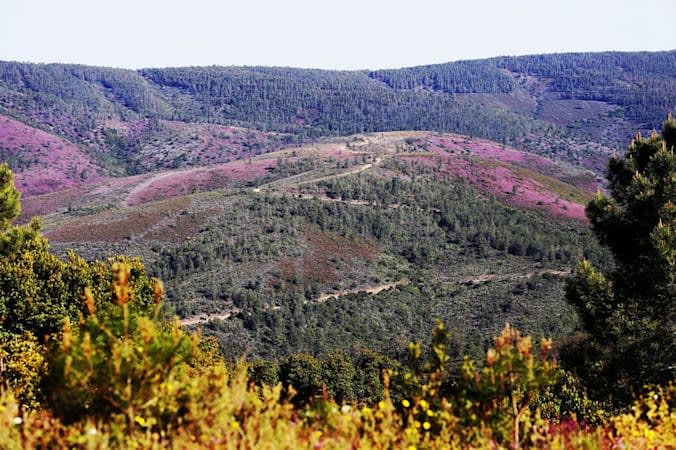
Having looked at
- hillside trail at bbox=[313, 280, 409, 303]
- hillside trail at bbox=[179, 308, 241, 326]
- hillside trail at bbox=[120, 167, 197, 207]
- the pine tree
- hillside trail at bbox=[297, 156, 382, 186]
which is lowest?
hillside trail at bbox=[313, 280, 409, 303]

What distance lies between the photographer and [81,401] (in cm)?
543

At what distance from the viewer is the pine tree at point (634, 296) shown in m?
13.2

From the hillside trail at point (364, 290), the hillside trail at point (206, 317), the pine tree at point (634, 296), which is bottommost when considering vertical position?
the hillside trail at point (364, 290)

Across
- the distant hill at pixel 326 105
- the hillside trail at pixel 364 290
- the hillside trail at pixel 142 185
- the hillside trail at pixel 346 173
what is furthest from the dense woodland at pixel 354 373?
the distant hill at pixel 326 105

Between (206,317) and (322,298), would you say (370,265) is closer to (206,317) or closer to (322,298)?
(322,298)

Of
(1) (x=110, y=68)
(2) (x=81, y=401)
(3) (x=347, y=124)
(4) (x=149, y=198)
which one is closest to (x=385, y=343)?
(2) (x=81, y=401)

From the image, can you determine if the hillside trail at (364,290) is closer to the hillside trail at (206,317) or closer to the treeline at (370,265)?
the treeline at (370,265)

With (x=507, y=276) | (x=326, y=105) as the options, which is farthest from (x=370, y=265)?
(x=326, y=105)

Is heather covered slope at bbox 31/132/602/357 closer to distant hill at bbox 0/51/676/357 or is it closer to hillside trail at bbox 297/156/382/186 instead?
distant hill at bbox 0/51/676/357

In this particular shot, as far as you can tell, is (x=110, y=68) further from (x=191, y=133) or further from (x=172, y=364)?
(x=172, y=364)

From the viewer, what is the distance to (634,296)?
44.9ft

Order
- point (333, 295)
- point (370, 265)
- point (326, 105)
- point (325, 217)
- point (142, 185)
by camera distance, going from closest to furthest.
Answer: point (333, 295) < point (370, 265) < point (325, 217) < point (142, 185) < point (326, 105)

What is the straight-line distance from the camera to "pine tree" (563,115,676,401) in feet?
43.3

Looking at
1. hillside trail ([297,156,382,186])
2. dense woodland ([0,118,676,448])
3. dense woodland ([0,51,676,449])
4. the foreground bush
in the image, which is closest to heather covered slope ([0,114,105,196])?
dense woodland ([0,51,676,449])
